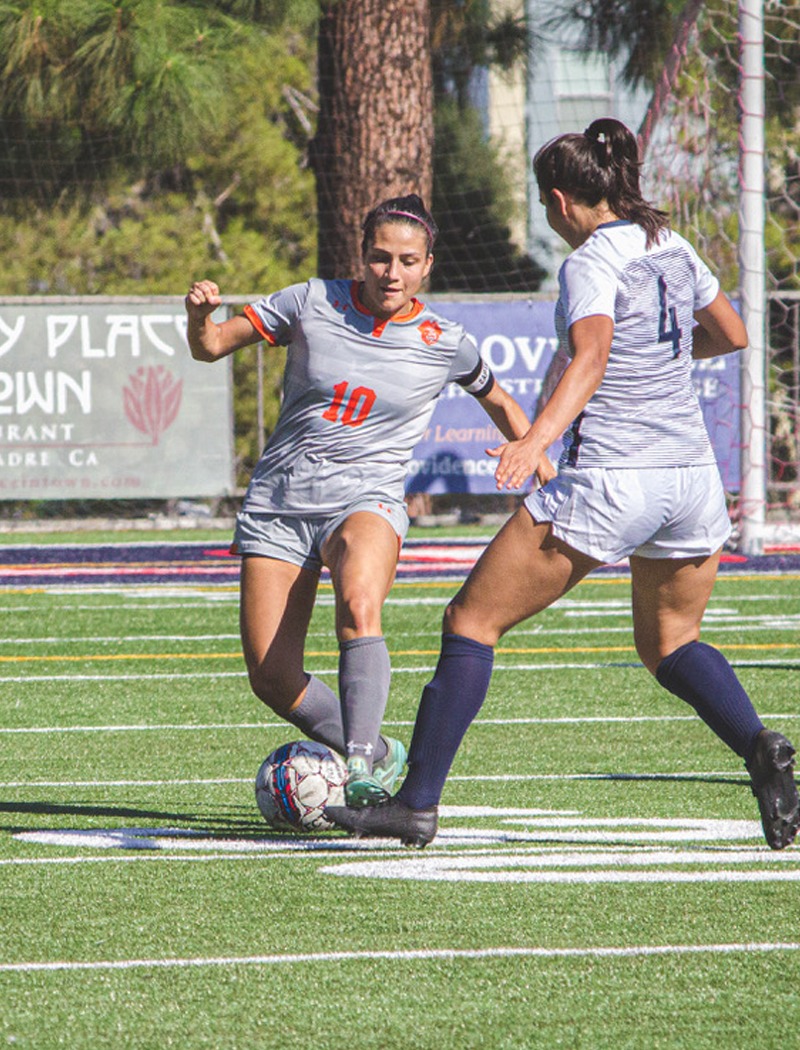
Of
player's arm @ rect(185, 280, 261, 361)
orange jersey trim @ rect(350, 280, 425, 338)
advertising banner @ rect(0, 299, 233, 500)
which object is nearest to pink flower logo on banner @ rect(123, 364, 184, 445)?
advertising banner @ rect(0, 299, 233, 500)

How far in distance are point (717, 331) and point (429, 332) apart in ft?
3.73

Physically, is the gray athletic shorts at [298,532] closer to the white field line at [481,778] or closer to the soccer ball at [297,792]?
the soccer ball at [297,792]

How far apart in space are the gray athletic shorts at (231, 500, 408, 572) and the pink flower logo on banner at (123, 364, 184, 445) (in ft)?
46.3

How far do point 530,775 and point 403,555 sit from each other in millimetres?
10750

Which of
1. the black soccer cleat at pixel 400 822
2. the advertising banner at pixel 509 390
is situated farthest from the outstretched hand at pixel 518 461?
the advertising banner at pixel 509 390

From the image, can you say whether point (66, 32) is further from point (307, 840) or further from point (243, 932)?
point (243, 932)

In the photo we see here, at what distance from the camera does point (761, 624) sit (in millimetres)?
12594

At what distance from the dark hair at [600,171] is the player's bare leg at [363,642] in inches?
→ 49.8

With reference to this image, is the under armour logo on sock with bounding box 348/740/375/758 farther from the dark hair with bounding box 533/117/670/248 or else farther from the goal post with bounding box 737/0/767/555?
the goal post with bounding box 737/0/767/555

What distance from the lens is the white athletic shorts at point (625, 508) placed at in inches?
213

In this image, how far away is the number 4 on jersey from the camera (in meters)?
5.56

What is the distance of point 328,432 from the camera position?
6.47m

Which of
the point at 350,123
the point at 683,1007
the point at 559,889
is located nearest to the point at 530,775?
the point at 559,889

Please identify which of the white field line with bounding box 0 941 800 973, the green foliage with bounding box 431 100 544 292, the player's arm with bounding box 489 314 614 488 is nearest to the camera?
the white field line with bounding box 0 941 800 973
